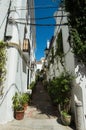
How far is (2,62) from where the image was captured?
856cm

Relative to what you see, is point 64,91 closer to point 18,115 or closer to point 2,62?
point 18,115

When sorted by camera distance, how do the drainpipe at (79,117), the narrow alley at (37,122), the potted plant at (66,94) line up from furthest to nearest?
the potted plant at (66,94), the narrow alley at (37,122), the drainpipe at (79,117)

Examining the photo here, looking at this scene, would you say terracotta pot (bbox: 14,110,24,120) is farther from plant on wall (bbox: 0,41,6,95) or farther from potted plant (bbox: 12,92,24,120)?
plant on wall (bbox: 0,41,6,95)

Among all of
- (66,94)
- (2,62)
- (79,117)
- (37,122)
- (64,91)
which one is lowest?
(37,122)

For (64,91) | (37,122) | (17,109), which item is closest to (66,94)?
(64,91)

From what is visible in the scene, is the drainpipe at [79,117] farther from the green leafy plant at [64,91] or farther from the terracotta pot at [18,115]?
the terracotta pot at [18,115]

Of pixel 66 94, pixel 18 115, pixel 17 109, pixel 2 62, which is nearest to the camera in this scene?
pixel 2 62

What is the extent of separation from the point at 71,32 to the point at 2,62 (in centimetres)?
398

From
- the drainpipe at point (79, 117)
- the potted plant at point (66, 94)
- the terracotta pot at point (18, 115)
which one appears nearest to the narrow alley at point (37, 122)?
the terracotta pot at point (18, 115)

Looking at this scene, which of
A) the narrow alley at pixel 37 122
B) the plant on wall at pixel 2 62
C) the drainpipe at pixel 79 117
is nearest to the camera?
the drainpipe at pixel 79 117

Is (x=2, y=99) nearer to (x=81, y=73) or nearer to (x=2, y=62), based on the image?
(x=2, y=62)

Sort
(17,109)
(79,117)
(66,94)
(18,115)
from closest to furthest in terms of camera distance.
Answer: (79,117), (18,115), (17,109), (66,94)

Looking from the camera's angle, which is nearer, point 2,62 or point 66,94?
point 2,62

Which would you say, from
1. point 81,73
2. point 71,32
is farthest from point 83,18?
point 81,73
